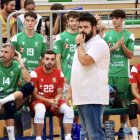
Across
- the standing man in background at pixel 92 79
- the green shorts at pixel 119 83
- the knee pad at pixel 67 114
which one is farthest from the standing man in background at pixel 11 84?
the standing man in background at pixel 92 79

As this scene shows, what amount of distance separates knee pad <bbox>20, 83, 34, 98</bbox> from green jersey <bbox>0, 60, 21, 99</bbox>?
0.25 meters

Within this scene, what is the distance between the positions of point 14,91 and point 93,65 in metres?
2.43

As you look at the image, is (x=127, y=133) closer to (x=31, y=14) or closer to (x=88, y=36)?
(x=31, y=14)

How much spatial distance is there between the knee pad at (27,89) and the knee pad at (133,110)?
1.50 meters

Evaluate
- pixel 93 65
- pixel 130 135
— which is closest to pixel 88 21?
pixel 93 65

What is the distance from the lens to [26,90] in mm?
10633

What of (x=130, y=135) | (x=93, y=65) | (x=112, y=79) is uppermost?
(x=93, y=65)

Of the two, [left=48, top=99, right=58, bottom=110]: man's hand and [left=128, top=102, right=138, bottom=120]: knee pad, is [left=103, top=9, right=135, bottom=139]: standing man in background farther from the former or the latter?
[left=48, top=99, right=58, bottom=110]: man's hand

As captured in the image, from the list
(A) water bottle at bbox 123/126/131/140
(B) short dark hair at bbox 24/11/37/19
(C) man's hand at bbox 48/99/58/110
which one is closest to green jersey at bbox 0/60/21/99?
(C) man's hand at bbox 48/99/58/110

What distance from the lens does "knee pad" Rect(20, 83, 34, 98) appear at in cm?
1062

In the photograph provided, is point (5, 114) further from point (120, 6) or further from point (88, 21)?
point (120, 6)

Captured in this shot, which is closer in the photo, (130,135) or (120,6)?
(130,135)

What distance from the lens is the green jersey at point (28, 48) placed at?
1130cm

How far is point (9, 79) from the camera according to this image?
10836mm
